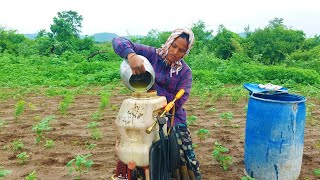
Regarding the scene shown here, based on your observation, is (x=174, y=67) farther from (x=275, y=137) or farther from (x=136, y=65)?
(x=275, y=137)

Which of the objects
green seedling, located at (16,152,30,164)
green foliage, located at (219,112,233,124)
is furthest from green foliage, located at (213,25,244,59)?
green seedling, located at (16,152,30,164)

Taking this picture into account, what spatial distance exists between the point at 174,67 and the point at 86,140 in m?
2.44

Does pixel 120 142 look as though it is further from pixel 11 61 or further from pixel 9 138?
pixel 11 61

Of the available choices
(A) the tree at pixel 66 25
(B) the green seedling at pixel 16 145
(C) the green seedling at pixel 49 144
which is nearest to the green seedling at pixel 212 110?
(C) the green seedling at pixel 49 144

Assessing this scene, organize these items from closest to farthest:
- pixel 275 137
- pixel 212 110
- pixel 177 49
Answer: pixel 177 49 < pixel 275 137 < pixel 212 110

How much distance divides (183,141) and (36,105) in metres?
4.76

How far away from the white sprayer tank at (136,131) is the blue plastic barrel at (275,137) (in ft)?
4.65

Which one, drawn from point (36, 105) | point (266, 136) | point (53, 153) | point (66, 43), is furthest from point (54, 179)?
point (66, 43)

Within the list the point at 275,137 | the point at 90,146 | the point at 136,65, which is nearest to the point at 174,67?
the point at 136,65

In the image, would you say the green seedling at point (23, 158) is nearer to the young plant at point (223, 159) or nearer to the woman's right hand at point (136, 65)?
the young plant at point (223, 159)

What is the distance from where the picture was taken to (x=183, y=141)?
9.88 feet

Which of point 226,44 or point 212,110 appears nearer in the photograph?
point 212,110

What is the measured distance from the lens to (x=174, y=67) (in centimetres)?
280

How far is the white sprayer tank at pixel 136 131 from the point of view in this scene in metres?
2.25
